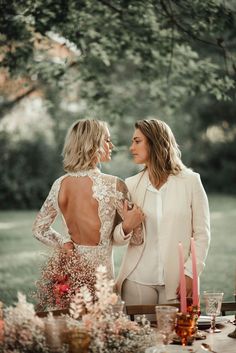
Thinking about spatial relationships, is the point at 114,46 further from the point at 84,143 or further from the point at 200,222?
the point at 200,222

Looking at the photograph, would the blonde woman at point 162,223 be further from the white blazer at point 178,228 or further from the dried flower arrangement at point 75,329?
the dried flower arrangement at point 75,329

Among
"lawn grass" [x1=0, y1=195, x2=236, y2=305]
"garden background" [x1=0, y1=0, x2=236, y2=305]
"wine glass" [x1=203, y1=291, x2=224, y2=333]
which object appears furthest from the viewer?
"lawn grass" [x1=0, y1=195, x2=236, y2=305]

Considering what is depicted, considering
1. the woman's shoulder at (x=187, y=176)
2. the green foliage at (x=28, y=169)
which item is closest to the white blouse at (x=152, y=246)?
the woman's shoulder at (x=187, y=176)

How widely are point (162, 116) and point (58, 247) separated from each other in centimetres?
2131

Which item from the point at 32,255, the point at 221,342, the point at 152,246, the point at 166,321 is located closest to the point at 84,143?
the point at 152,246

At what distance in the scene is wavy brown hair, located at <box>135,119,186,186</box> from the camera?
14.3ft

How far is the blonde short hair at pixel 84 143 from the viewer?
4.29 m

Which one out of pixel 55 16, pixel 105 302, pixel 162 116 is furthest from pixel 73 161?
pixel 162 116

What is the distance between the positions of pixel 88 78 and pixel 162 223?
629 centimetres

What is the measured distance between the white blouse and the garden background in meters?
1.54

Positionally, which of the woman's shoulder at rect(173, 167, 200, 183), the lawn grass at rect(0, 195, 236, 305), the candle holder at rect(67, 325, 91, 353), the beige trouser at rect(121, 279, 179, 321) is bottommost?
the lawn grass at rect(0, 195, 236, 305)

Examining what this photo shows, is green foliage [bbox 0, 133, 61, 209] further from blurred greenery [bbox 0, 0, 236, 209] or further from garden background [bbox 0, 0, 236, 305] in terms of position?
blurred greenery [bbox 0, 0, 236, 209]

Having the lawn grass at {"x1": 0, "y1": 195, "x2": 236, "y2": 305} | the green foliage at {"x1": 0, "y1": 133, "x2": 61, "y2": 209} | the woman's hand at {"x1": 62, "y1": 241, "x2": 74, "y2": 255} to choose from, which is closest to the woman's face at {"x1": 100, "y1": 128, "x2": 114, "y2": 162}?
the woman's hand at {"x1": 62, "y1": 241, "x2": 74, "y2": 255}

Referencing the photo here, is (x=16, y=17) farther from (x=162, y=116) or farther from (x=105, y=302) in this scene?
(x=162, y=116)
